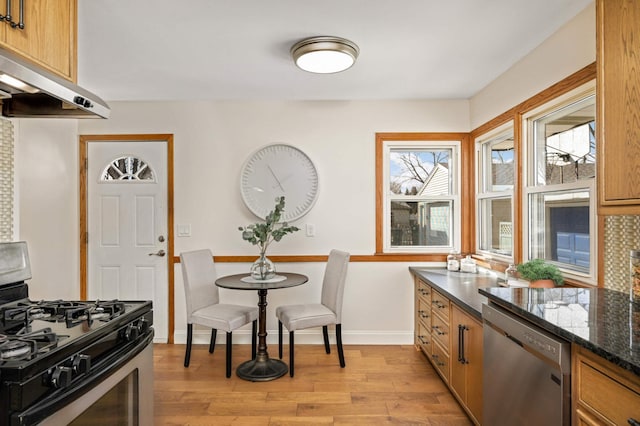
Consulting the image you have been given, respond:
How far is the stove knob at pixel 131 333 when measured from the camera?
1533 mm

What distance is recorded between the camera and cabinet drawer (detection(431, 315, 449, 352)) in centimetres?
273

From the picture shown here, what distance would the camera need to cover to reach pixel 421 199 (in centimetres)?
383

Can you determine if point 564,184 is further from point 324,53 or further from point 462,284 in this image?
point 324,53

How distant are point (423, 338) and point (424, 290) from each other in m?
0.43

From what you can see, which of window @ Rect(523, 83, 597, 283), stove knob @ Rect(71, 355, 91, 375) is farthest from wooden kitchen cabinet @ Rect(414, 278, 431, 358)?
stove knob @ Rect(71, 355, 91, 375)

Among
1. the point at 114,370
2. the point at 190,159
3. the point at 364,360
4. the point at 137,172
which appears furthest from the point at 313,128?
the point at 114,370

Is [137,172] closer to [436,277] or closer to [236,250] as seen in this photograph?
[236,250]

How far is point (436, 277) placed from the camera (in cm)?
321

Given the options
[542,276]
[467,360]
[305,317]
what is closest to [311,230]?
[305,317]

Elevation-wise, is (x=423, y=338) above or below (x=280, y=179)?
below

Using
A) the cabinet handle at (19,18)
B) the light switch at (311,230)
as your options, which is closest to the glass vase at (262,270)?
the light switch at (311,230)

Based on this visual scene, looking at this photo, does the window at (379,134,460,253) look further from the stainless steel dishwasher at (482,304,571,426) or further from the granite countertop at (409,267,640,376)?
the stainless steel dishwasher at (482,304,571,426)

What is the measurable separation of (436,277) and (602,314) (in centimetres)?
174

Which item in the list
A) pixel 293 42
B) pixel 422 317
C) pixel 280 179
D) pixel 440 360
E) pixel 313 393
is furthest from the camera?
pixel 280 179
